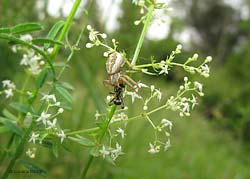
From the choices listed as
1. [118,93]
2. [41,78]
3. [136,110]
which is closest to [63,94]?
[41,78]

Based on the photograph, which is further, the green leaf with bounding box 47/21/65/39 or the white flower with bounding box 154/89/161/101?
the green leaf with bounding box 47/21/65/39

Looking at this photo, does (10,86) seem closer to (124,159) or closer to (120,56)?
(120,56)

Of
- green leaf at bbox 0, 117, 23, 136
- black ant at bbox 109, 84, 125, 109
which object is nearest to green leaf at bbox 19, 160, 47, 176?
green leaf at bbox 0, 117, 23, 136

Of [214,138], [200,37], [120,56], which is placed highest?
[200,37]

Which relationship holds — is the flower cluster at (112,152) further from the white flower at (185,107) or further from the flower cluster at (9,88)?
the flower cluster at (9,88)

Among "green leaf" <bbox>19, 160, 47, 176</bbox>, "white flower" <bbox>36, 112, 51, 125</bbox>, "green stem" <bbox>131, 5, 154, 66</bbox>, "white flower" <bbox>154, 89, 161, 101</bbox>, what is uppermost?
"green stem" <bbox>131, 5, 154, 66</bbox>

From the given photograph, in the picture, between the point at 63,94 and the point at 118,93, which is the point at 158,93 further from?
the point at 63,94

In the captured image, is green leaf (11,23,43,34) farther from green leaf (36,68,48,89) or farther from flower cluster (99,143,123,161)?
flower cluster (99,143,123,161)

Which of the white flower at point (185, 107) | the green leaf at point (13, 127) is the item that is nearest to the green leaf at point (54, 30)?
the green leaf at point (13, 127)

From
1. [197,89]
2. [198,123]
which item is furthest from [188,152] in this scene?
[197,89]
